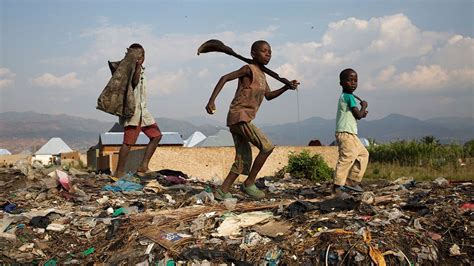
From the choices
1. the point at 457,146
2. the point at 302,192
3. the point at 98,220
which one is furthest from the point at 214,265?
the point at 457,146

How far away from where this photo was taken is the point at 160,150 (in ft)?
36.1

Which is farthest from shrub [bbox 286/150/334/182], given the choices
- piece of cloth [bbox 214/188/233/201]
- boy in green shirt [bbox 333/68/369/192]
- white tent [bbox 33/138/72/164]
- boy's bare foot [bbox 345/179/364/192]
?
white tent [bbox 33/138/72/164]

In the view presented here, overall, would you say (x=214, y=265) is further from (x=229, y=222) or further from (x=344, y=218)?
(x=344, y=218)

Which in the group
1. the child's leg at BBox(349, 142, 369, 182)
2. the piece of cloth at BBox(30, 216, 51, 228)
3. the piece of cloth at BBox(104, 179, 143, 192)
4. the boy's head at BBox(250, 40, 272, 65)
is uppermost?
the boy's head at BBox(250, 40, 272, 65)

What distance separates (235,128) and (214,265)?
209 centimetres

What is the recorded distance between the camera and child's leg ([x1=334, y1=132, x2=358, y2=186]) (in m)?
5.89

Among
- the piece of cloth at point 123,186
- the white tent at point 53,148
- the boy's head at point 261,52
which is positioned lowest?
the white tent at point 53,148

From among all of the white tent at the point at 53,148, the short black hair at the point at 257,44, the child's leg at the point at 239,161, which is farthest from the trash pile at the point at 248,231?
the white tent at the point at 53,148

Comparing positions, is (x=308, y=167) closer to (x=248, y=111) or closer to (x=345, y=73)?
(x=345, y=73)

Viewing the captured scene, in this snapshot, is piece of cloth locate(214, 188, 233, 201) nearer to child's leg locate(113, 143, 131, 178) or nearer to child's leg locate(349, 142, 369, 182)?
child's leg locate(349, 142, 369, 182)

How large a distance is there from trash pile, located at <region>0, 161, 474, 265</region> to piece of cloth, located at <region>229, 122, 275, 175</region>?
39cm

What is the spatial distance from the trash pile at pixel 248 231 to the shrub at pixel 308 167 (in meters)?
5.73

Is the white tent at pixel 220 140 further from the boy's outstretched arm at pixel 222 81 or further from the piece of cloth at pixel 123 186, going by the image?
the boy's outstretched arm at pixel 222 81

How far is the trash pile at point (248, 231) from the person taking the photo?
3504mm
